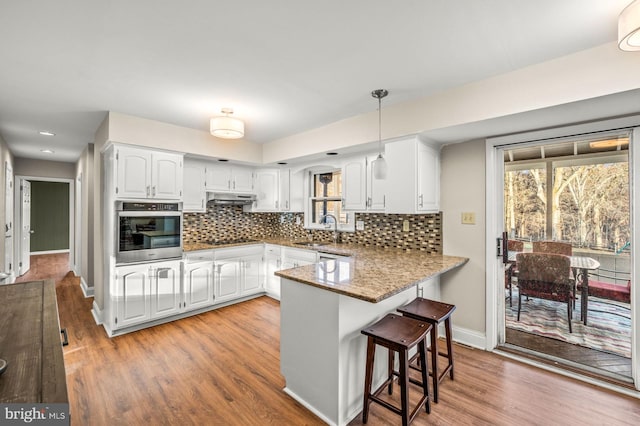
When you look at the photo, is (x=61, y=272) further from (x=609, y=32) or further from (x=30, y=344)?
(x=609, y=32)

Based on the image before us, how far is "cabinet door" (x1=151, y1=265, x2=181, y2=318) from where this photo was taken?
3.39 metres

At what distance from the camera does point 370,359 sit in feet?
6.09

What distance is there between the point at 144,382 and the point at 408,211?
2.75m

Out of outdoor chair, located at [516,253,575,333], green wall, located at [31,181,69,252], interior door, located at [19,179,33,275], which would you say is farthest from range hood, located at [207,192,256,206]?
green wall, located at [31,181,69,252]

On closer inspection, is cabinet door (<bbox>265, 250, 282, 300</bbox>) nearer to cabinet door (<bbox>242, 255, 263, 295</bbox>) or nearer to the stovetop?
cabinet door (<bbox>242, 255, 263, 295</bbox>)

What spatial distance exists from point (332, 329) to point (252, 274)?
2.72 metres

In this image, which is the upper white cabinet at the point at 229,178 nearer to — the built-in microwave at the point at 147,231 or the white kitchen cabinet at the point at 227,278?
the built-in microwave at the point at 147,231

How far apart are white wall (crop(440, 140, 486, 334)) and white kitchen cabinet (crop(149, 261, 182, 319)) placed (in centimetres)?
312

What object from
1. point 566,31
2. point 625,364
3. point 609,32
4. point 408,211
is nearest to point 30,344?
Result: point 408,211

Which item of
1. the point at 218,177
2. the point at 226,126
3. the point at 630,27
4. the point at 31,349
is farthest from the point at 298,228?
the point at 630,27

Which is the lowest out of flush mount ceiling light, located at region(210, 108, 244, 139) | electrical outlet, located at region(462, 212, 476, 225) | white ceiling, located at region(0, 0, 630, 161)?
electrical outlet, located at region(462, 212, 476, 225)

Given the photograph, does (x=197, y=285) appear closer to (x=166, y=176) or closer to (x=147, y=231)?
(x=147, y=231)

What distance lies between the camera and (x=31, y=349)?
1.10 meters

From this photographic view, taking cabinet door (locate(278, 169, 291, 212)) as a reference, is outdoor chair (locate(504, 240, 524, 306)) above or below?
below
